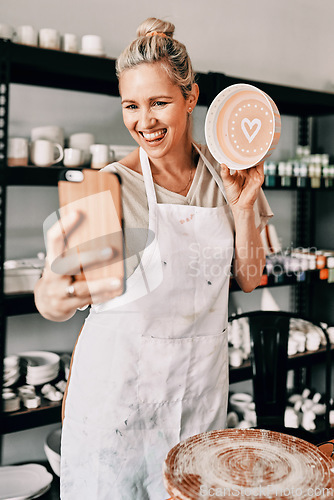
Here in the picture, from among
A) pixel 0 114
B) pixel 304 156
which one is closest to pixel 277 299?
pixel 304 156

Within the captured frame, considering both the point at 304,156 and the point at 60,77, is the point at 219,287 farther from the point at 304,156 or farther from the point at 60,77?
the point at 304,156

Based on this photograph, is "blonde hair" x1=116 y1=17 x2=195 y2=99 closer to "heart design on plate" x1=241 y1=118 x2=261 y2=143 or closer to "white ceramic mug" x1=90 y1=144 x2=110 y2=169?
"heart design on plate" x1=241 y1=118 x2=261 y2=143

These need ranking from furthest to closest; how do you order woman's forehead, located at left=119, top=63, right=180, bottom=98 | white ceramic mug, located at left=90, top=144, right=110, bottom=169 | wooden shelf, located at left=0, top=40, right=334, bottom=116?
white ceramic mug, located at left=90, top=144, right=110, bottom=169
wooden shelf, located at left=0, top=40, right=334, bottom=116
woman's forehead, located at left=119, top=63, right=180, bottom=98

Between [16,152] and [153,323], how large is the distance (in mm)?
971

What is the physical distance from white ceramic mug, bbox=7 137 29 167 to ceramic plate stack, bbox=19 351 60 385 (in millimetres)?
844

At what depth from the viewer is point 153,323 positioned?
1.19 metres

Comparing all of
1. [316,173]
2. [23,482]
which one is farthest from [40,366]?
Answer: [316,173]

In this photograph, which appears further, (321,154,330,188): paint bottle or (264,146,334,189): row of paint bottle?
(321,154,330,188): paint bottle

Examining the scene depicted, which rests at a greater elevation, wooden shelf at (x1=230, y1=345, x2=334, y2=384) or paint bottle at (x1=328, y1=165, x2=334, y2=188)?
paint bottle at (x1=328, y1=165, x2=334, y2=188)

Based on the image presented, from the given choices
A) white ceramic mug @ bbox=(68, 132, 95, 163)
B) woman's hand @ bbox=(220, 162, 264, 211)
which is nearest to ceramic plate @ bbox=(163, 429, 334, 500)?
woman's hand @ bbox=(220, 162, 264, 211)

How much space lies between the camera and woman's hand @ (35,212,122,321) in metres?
0.80

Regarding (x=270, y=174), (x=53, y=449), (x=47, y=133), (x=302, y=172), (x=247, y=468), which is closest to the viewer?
(x=247, y=468)

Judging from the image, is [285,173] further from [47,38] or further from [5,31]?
[5,31]

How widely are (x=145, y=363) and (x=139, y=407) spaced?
0.37ft
